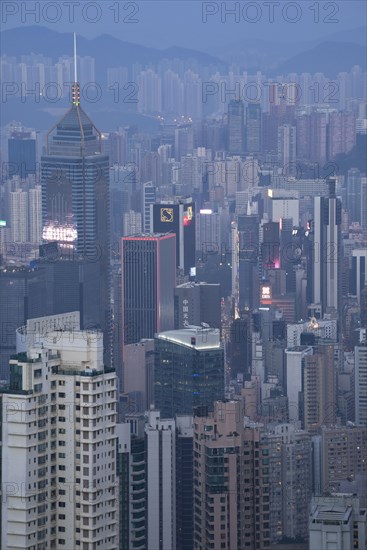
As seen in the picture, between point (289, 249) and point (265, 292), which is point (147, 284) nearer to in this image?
point (265, 292)

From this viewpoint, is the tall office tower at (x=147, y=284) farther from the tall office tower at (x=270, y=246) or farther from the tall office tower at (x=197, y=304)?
the tall office tower at (x=270, y=246)

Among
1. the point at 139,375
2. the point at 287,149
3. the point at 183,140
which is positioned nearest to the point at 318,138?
the point at 287,149

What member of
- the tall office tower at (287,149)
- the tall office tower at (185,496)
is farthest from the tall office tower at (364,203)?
the tall office tower at (185,496)

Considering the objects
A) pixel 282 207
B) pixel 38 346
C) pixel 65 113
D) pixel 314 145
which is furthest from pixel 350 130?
pixel 38 346

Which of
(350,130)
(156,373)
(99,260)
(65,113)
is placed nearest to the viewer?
(156,373)

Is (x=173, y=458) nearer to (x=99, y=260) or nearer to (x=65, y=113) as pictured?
(x=99, y=260)

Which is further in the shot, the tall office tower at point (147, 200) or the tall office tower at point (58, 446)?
the tall office tower at point (147, 200)
